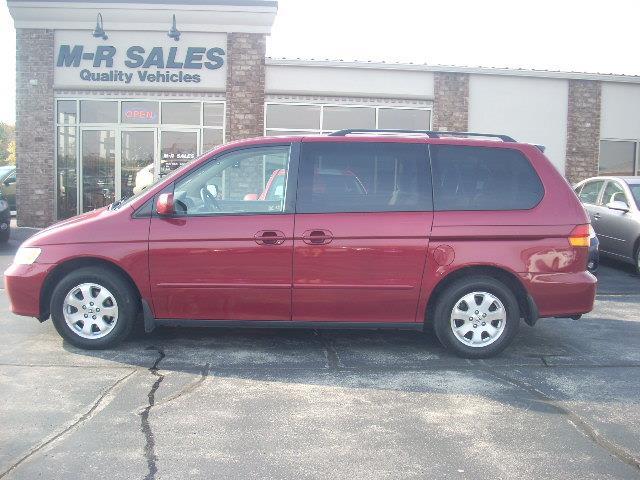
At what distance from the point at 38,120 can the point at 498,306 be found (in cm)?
1351

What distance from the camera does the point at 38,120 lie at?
1648cm

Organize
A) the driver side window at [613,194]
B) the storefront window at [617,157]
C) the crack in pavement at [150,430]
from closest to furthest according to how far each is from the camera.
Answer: the crack in pavement at [150,430], the driver side window at [613,194], the storefront window at [617,157]

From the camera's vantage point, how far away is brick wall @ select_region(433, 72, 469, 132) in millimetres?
16859

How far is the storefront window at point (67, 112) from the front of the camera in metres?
16.6

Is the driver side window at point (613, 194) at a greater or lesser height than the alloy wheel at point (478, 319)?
greater

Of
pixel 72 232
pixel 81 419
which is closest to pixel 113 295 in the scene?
pixel 72 232

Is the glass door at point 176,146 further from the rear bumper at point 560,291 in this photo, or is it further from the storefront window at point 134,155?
the rear bumper at point 560,291

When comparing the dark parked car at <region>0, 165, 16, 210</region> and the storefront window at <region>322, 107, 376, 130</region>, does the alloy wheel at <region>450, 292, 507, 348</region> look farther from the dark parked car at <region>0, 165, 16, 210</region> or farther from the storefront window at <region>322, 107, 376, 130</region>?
the dark parked car at <region>0, 165, 16, 210</region>

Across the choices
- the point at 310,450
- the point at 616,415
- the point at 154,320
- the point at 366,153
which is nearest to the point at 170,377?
the point at 154,320

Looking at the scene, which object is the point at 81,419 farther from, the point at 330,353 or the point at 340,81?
the point at 340,81

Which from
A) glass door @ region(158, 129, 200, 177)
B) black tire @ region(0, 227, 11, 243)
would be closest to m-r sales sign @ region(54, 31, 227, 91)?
glass door @ region(158, 129, 200, 177)

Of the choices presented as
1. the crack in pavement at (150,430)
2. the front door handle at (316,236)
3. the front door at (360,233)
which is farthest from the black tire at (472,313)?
the crack in pavement at (150,430)

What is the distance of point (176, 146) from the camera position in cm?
1680

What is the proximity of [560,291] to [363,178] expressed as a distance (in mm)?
1864
